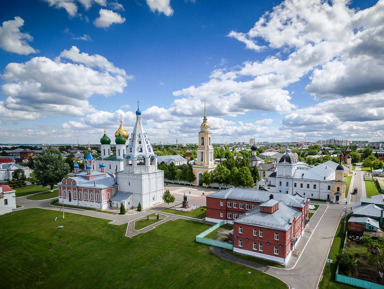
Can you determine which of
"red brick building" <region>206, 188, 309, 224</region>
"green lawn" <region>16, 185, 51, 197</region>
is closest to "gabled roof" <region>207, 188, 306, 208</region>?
"red brick building" <region>206, 188, 309, 224</region>

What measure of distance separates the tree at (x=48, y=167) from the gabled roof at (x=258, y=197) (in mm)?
35153

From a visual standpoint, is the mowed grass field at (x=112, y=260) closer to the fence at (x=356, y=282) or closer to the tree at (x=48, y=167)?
the fence at (x=356, y=282)

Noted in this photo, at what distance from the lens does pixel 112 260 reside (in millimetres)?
20531

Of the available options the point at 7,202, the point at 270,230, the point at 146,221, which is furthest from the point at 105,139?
the point at 270,230

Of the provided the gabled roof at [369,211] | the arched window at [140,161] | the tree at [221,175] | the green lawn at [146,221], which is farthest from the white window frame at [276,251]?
the tree at [221,175]

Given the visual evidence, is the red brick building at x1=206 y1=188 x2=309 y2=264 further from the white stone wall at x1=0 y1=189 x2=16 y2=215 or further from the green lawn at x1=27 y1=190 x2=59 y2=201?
the green lawn at x1=27 y1=190 x2=59 y2=201

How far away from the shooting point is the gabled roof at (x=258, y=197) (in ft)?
87.3

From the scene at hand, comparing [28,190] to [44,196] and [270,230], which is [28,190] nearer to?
[44,196]

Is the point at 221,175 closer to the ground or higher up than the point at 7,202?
higher up

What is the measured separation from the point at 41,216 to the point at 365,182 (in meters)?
69.4

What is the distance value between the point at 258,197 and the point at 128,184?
817 inches

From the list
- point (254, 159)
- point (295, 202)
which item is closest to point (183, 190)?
point (254, 159)

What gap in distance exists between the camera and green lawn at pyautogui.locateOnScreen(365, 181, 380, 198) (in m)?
44.1

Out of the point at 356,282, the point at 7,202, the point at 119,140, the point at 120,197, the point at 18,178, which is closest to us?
the point at 356,282
